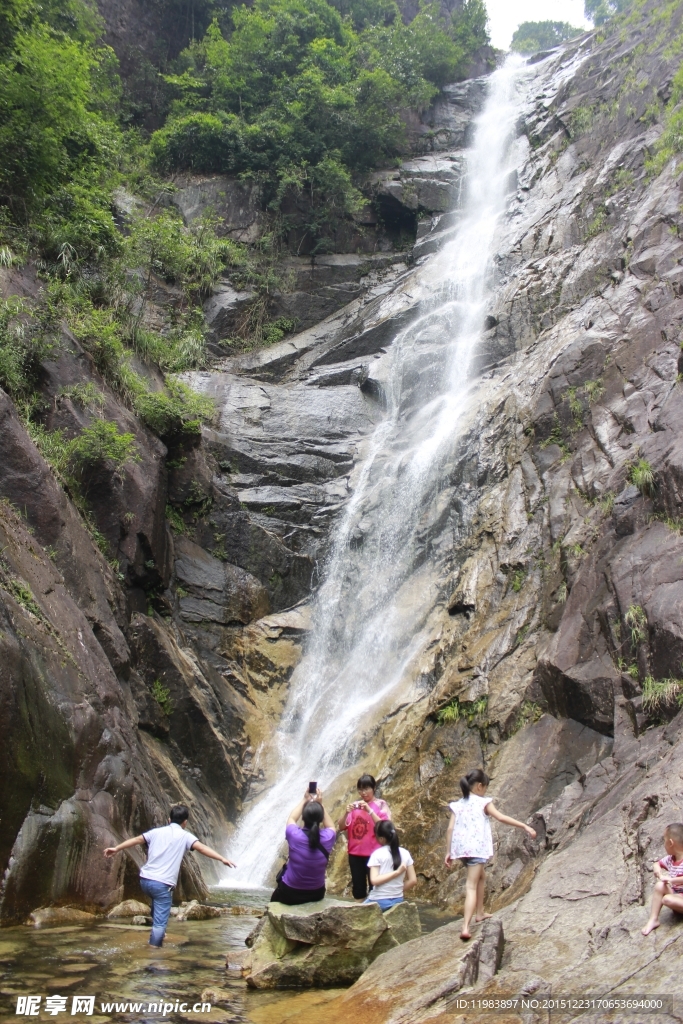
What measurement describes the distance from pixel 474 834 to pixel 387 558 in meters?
11.7

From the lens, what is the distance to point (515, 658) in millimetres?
12219

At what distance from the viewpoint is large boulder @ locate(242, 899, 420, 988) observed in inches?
225

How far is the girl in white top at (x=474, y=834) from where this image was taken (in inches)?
245

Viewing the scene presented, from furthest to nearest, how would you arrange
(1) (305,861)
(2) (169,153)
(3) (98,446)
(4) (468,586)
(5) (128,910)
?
(2) (169,153), (4) (468,586), (3) (98,446), (5) (128,910), (1) (305,861)

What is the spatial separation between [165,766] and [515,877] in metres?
5.99

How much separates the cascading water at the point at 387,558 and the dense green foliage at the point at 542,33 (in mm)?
44091

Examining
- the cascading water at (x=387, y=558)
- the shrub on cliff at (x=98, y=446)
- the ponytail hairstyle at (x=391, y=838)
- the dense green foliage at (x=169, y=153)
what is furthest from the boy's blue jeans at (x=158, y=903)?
the shrub on cliff at (x=98, y=446)

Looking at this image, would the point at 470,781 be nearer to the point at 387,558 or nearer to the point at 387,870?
the point at 387,870

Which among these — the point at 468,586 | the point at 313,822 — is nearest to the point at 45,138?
the point at 468,586

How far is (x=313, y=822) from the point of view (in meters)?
6.11

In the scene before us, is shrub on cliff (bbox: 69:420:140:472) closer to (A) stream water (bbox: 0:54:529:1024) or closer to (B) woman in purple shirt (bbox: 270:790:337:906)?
(A) stream water (bbox: 0:54:529:1024)

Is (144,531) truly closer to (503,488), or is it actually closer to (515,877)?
(503,488)

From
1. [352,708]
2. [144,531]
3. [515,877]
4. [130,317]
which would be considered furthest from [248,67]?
[515,877]
